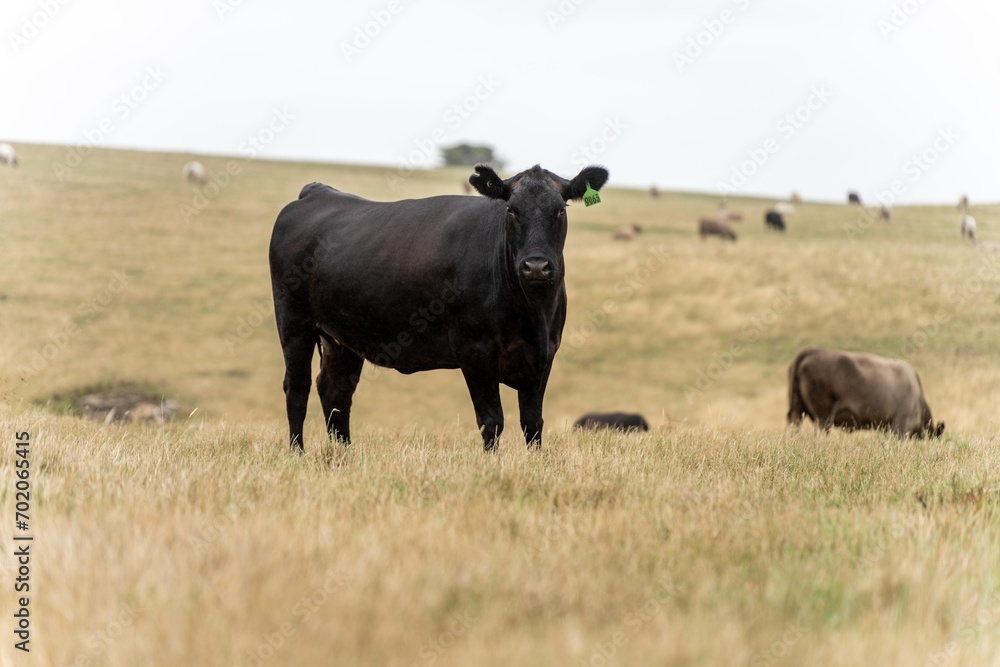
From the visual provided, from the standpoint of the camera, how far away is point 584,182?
7246 mm

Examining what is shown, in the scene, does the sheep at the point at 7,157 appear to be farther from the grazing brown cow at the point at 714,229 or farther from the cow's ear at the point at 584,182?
the cow's ear at the point at 584,182

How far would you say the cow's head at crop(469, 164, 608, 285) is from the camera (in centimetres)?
650

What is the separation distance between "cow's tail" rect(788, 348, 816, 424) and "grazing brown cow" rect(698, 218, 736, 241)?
34358 mm

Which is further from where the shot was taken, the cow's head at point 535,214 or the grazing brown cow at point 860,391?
the grazing brown cow at point 860,391

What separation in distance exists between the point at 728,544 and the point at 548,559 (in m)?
0.90

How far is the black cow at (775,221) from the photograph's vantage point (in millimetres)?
53469

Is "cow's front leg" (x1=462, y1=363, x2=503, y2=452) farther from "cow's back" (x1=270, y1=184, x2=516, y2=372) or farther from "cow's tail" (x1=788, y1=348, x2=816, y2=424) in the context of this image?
"cow's tail" (x1=788, y1=348, x2=816, y2=424)

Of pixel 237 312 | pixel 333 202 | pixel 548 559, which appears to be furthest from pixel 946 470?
pixel 237 312

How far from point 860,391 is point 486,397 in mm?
9590

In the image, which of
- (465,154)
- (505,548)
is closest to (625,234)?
(505,548)

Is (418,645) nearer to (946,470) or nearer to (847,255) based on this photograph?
(946,470)

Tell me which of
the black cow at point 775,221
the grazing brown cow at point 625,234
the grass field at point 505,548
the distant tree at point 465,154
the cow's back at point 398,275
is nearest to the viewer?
the grass field at point 505,548

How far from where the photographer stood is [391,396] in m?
23.6

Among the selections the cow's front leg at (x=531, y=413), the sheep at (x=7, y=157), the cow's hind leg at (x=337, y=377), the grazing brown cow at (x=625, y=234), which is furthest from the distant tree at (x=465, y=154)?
the cow's front leg at (x=531, y=413)
